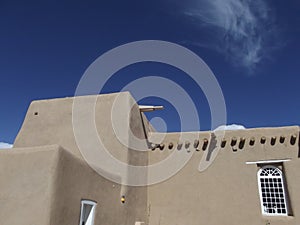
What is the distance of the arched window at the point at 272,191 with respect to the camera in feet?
31.7

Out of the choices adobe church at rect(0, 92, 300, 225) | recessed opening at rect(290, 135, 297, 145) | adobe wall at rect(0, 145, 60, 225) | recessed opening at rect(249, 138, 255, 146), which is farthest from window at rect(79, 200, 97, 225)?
recessed opening at rect(290, 135, 297, 145)

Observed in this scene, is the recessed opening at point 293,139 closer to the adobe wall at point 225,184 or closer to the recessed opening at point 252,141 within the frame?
the adobe wall at point 225,184

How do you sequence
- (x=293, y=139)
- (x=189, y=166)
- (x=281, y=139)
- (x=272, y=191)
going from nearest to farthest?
(x=272, y=191) < (x=293, y=139) < (x=281, y=139) < (x=189, y=166)

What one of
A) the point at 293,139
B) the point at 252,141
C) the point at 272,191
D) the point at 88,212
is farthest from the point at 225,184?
the point at 88,212

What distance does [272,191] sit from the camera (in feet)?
32.3

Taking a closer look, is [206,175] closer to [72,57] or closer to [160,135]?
[160,135]

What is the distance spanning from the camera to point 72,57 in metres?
10.8

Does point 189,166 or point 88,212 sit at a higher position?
point 189,166

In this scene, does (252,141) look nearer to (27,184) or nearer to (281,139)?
(281,139)

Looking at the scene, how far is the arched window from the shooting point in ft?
31.7

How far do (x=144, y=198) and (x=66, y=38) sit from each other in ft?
22.0

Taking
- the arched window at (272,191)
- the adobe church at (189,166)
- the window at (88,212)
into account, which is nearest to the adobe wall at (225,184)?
the adobe church at (189,166)

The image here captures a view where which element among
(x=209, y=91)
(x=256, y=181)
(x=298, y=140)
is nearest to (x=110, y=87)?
(x=209, y=91)

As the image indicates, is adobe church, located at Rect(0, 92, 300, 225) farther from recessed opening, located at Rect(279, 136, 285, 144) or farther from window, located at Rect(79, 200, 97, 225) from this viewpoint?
window, located at Rect(79, 200, 97, 225)
